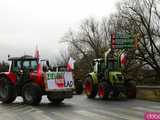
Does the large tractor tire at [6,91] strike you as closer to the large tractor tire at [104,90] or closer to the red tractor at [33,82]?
the red tractor at [33,82]

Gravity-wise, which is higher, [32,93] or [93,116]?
[32,93]

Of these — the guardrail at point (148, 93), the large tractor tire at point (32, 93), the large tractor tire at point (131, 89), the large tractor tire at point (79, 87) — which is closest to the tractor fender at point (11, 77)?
the large tractor tire at point (32, 93)

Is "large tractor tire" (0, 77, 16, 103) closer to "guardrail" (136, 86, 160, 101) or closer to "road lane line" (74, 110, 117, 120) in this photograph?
"road lane line" (74, 110, 117, 120)

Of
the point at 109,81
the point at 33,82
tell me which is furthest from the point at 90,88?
the point at 33,82

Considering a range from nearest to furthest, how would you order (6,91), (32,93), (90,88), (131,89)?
(32,93) < (6,91) < (131,89) < (90,88)

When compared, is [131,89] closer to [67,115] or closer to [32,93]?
[32,93]

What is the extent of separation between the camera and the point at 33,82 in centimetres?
1962

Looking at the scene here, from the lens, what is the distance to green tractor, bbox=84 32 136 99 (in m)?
22.7

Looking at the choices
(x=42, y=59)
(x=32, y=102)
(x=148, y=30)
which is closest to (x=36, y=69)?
(x=42, y=59)

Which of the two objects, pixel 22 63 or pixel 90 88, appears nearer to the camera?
pixel 22 63

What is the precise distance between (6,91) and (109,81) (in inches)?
235

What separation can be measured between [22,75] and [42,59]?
1294 mm

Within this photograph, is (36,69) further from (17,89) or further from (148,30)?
(148,30)

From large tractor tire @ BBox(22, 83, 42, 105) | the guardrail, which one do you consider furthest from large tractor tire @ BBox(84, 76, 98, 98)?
large tractor tire @ BBox(22, 83, 42, 105)
